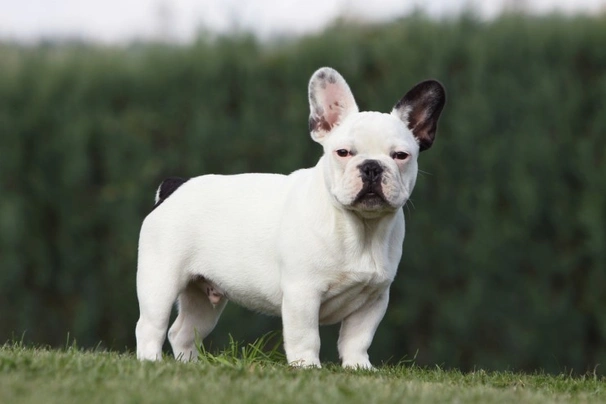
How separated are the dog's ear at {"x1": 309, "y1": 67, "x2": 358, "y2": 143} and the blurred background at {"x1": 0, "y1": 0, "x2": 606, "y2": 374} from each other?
3304 mm

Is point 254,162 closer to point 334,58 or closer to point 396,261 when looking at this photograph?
point 334,58

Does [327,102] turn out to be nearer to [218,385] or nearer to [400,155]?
[400,155]

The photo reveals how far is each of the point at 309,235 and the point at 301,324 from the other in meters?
0.47

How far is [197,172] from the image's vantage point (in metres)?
9.68

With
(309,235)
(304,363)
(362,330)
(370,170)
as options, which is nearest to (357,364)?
(362,330)

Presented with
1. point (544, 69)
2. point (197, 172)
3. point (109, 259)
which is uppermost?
point (544, 69)

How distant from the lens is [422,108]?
19.5 feet

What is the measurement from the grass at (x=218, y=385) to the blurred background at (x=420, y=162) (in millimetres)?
3339

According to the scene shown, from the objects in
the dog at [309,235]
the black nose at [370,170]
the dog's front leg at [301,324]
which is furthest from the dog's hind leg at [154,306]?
the black nose at [370,170]

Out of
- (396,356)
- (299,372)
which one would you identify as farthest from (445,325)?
(299,372)

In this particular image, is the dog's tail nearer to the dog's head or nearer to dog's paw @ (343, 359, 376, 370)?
the dog's head

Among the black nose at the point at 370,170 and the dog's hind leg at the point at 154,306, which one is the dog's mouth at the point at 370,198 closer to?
the black nose at the point at 370,170

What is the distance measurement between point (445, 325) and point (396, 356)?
1.71ft

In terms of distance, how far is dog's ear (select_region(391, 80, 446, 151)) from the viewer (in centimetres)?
593
